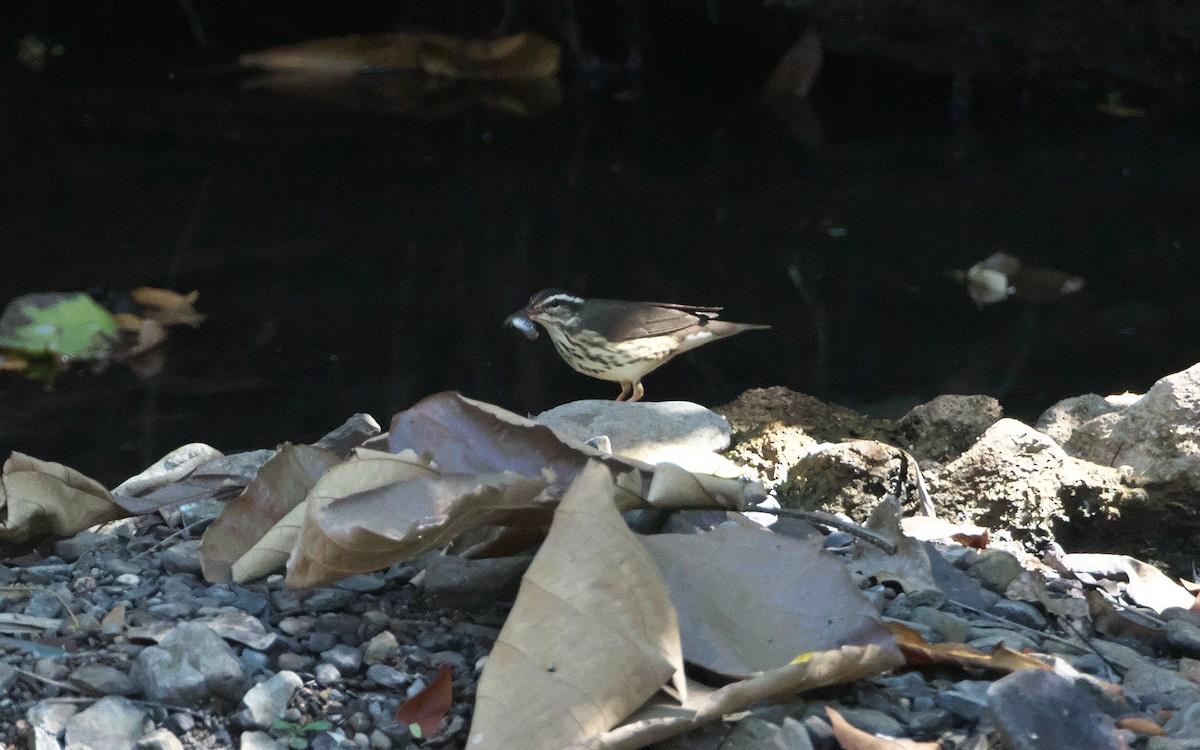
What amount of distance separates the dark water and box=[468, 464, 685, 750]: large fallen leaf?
11.5 feet

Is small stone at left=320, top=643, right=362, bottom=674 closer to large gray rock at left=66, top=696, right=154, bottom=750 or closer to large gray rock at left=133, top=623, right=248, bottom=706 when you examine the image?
large gray rock at left=133, top=623, right=248, bottom=706

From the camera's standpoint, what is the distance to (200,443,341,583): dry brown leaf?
6.66 feet

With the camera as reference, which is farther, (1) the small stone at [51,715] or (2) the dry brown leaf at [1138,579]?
(2) the dry brown leaf at [1138,579]

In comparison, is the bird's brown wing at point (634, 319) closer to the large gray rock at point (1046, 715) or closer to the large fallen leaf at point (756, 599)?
the large fallen leaf at point (756, 599)

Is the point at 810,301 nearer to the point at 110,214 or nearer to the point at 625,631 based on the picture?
the point at 110,214

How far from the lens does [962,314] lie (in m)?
6.63

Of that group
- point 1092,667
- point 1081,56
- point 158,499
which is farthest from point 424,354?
point 1081,56

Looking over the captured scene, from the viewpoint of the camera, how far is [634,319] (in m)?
4.82

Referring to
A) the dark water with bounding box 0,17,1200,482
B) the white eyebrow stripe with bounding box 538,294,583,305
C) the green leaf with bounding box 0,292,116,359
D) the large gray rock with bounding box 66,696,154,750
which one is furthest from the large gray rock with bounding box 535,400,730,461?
the green leaf with bounding box 0,292,116,359

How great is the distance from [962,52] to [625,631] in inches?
442

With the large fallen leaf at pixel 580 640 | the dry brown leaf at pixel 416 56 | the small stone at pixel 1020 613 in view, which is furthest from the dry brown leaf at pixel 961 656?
the dry brown leaf at pixel 416 56

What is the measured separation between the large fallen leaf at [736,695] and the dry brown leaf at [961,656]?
11 centimetres

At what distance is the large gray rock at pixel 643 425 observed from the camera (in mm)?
2957

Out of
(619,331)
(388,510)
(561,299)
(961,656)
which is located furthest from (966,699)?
(561,299)
